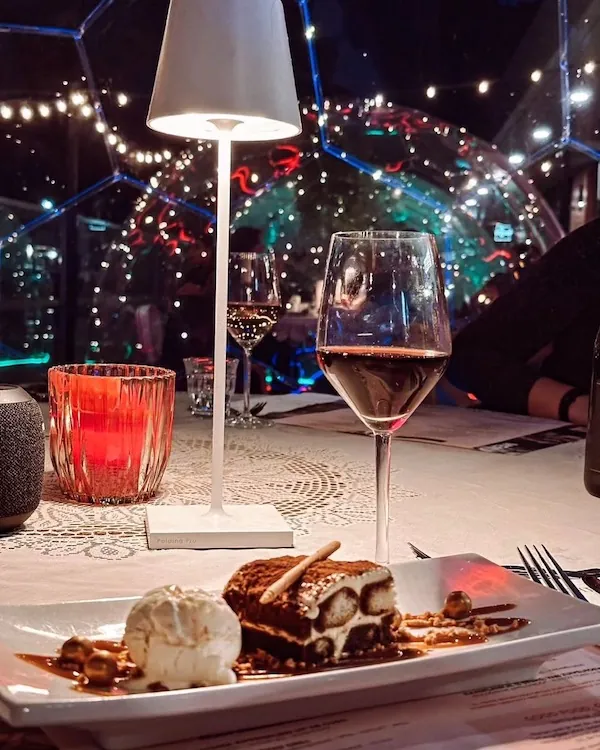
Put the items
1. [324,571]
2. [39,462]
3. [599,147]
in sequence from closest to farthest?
[324,571] → [39,462] → [599,147]

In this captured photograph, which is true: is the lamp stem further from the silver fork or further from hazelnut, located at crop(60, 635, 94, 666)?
hazelnut, located at crop(60, 635, 94, 666)

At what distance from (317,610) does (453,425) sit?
0.93 m

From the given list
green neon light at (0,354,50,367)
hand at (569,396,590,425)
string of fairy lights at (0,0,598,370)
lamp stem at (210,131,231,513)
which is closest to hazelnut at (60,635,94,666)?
lamp stem at (210,131,231,513)

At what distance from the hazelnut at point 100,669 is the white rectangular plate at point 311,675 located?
1 centimetres

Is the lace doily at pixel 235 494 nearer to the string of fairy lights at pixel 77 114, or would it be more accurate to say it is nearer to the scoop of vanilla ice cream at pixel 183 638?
the scoop of vanilla ice cream at pixel 183 638

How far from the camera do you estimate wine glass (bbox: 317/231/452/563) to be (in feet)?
1.98

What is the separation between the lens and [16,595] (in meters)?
0.59

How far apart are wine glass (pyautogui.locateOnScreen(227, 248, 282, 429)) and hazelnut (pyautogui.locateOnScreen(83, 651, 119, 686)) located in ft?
2.86

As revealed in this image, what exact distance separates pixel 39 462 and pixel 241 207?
2.40m

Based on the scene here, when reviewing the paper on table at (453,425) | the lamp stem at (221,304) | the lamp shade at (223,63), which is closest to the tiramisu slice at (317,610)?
the lamp stem at (221,304)

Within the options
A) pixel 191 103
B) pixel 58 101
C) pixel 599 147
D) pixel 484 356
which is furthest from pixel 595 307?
pixel 58 101

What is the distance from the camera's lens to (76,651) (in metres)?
0.40

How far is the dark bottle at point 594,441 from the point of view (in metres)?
0.81

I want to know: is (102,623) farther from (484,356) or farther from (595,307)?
(595,307)
